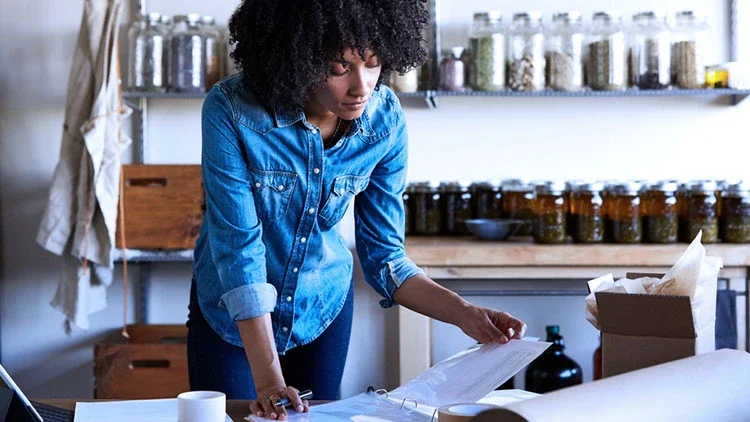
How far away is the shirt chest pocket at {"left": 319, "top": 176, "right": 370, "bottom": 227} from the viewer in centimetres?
155

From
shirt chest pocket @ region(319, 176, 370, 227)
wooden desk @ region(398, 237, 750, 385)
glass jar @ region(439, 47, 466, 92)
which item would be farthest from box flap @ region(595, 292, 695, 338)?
glass jar @ region(439, 47, 466, 92)

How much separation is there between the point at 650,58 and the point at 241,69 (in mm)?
1786

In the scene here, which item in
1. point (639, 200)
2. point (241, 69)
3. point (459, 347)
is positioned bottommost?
point (459, 347)

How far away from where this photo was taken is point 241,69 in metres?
1.54

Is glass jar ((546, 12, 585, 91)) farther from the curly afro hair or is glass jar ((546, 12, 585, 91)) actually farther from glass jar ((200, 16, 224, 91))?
the curly afro hair

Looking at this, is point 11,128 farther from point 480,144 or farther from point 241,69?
point 241,69

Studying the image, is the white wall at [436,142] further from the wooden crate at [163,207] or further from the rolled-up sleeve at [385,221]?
the rolled-up sleeve at [385,221]

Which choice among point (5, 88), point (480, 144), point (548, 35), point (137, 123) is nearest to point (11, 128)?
point (5, 88)

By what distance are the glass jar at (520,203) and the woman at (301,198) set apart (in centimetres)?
140

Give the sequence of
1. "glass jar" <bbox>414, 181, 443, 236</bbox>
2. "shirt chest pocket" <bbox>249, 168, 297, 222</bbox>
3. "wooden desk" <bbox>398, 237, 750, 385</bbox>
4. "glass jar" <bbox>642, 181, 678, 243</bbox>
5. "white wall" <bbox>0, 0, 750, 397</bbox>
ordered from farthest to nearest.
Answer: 1. "white wall" <bbox>0, 0, 750, 397</bbox>
2. "glass jar" <bbox>414, 181, 443, 236</bbox>
3. "glass jar" <bbox>642, 181, 678, 243</bbox>
4. "wooden desk" <bbox>398, 237, 750, 385</bbox>
5. "shirt chest pocket" <bbox>249, 168, 297, 222</bbox>

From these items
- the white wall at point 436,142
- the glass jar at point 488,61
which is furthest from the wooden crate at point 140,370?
the glass jar at point 488,61

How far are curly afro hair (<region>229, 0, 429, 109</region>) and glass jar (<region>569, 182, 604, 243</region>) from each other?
1480 mm

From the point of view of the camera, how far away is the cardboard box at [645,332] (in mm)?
1163

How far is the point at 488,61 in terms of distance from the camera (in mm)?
2955
